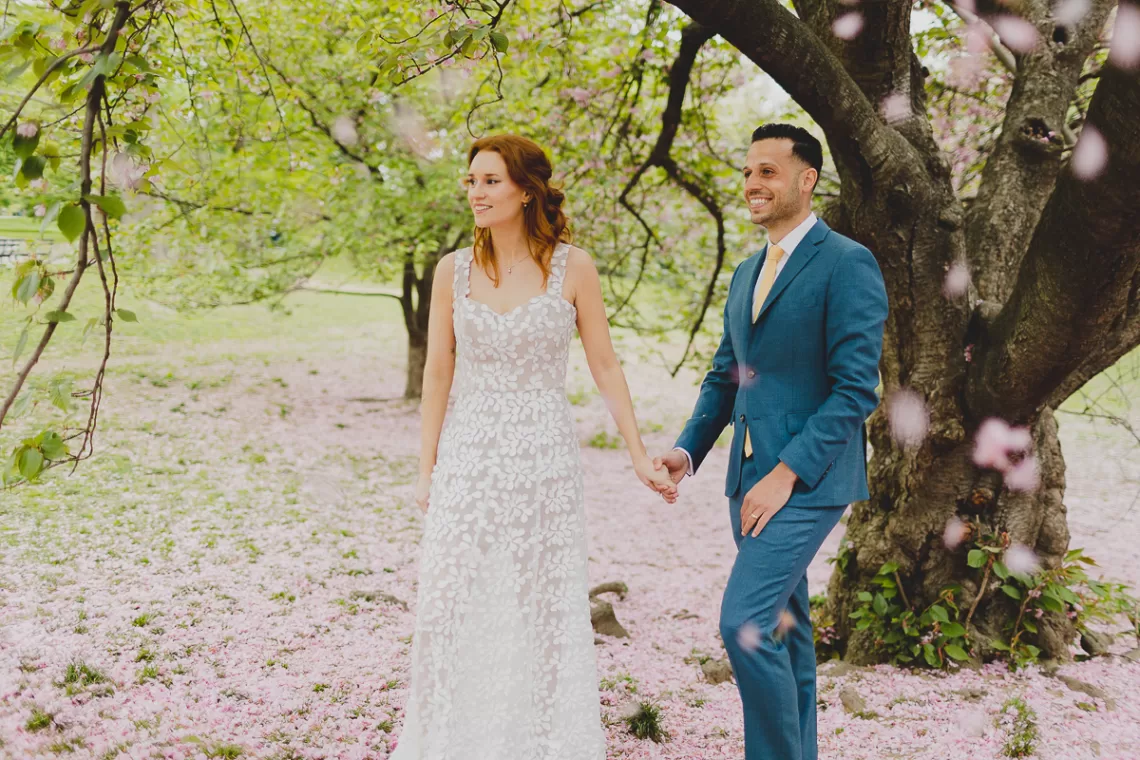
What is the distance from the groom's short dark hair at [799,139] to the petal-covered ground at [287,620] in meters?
2.51

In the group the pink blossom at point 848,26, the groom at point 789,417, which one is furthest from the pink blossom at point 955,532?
the pink blossom at point 848,26

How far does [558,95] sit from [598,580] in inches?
186

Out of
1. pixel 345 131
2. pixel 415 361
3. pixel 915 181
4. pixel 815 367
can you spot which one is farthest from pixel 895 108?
pixel 415 361

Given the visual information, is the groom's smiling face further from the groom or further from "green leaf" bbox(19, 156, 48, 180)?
"green leaf" bbox(19, 156, 48, 180)

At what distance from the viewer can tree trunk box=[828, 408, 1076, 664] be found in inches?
161

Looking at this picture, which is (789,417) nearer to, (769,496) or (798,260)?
(769,496)

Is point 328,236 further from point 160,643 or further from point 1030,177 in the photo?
point 1030,177

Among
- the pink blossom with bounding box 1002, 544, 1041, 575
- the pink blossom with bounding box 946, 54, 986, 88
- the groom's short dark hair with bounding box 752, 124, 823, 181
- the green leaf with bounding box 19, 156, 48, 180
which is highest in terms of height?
the pink blossom with bounding box 946, 54, 986, 88

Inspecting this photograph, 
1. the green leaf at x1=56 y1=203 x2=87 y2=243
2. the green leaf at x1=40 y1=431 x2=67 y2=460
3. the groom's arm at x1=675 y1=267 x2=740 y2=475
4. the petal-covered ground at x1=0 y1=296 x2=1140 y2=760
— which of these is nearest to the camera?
the green leaf at x1=56 y1=203 x2=87 y2=243

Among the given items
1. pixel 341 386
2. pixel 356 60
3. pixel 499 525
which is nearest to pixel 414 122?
pixel 356 60

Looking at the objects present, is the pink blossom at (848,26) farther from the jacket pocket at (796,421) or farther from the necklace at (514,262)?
the jacket pocket at (796,421)

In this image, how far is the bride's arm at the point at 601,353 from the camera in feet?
9.84

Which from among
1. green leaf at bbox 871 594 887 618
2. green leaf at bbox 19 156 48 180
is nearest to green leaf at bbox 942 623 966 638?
green leaf at bbox 871 594 887 618

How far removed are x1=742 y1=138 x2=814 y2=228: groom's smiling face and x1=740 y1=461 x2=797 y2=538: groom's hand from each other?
34.4 inches
